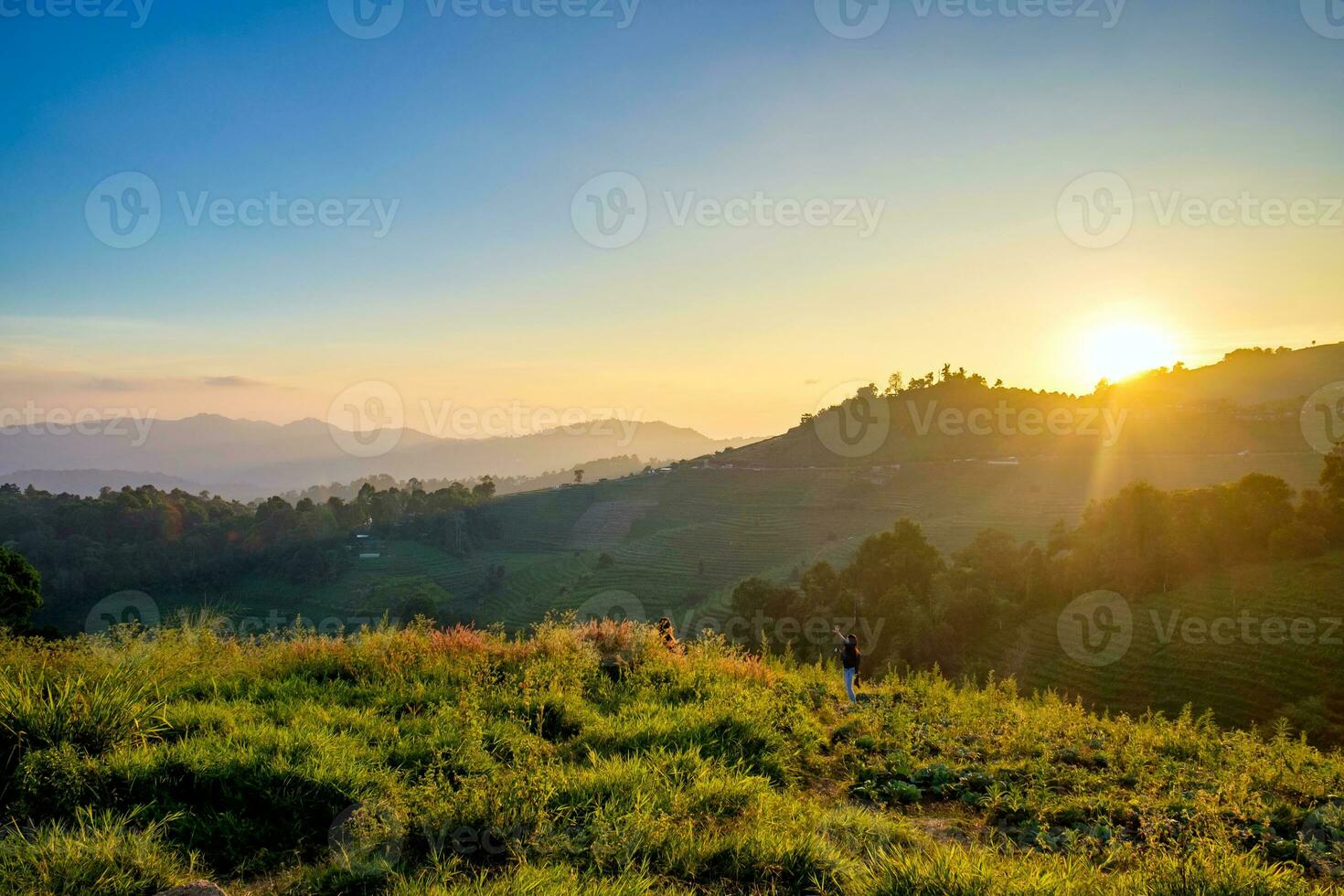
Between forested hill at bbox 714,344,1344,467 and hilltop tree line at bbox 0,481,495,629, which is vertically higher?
forested hill at bbox 714,344,1344,467

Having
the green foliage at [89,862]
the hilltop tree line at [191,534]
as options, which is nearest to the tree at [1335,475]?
the green foliage at [89,862]

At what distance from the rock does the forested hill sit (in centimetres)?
7871

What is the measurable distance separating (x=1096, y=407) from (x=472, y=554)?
7853 centimetres

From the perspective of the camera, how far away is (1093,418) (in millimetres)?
82375

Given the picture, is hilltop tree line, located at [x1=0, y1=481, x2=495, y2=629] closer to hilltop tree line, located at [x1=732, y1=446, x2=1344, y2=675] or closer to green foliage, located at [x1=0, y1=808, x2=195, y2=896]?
hilltop tree line, located at [x1=732, y1=446, x2=1344, y2=675]

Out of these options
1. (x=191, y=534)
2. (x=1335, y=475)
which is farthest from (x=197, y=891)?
(x=191, y=534)

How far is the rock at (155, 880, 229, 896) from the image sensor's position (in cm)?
336

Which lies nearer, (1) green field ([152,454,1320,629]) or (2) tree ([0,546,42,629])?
(2) tree ([0,546,42,629])

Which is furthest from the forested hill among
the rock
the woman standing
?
the rock

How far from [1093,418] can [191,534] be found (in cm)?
10636

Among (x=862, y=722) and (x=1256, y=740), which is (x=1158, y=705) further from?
(x=862, y=722)

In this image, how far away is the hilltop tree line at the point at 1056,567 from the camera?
31.2 m

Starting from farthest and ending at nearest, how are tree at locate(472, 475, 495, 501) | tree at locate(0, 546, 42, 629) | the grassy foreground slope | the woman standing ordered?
tree at locate(472, 475, 495, 501) → tree at locate(0, 546, 42, 629) → the woman standing → the grassy foreground slope

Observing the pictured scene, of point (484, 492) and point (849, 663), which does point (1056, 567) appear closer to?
point (849, 663)
